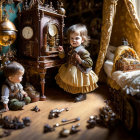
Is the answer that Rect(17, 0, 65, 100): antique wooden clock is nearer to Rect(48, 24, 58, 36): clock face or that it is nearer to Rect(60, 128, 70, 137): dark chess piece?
Rect(48, 24, 58, 36): clock face

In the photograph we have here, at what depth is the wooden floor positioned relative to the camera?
1.64 m

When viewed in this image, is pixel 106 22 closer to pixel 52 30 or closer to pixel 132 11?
pixel 132 11

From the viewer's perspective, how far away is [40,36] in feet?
7.58

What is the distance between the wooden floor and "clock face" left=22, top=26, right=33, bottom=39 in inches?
38.8

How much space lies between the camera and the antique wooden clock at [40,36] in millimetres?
2316

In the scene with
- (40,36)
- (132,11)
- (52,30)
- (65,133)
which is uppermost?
(132,11)

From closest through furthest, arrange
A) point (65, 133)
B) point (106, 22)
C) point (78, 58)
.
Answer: point (65, 133) → point (78, 58) → point (106, 22)

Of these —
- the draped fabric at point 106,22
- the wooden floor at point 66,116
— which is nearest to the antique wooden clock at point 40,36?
the wooden floor at point 66,116

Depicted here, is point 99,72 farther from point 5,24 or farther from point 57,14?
point 5,24

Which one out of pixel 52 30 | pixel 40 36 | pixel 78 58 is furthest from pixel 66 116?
pixel 52 30

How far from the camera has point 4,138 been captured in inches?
63.2

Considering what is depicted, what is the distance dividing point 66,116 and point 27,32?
1334 mm

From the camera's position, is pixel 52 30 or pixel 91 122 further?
pixel 52 30

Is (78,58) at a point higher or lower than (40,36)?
lower
